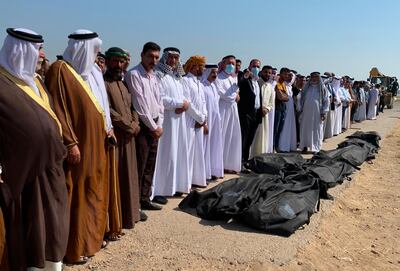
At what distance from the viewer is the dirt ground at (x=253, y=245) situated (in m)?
3.91

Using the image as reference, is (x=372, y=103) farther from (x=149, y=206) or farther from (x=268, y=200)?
(x=149, y=206)

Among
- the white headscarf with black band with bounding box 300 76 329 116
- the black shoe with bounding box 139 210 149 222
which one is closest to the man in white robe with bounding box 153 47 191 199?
the black shoe with bounding box 139 210 149 222

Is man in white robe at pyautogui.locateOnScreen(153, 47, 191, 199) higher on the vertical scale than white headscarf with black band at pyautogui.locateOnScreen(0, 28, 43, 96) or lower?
lower

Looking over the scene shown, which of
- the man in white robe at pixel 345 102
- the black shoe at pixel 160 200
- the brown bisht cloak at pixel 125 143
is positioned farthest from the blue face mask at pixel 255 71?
the man in white robe at pixel 345 102

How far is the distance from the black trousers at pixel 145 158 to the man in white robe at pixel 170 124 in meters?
0.42

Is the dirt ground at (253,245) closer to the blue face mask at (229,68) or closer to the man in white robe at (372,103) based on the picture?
the blue face mask at (229,68)

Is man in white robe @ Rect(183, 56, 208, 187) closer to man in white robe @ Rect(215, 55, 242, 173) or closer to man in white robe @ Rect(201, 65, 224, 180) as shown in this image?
man in white robe @ Rect(201, 65, 224, 180)

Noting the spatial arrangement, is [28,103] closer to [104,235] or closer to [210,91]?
[104,235]

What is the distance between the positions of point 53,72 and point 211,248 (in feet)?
6.73

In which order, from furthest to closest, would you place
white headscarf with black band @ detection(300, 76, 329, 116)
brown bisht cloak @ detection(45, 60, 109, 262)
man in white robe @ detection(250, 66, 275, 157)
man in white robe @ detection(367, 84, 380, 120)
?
man in white robe @ detection(367, 84, 380, 120), white headscarf with black band @ detection(300, 76, 329, 116), man in white robe @ detection(250, 66, 275, 157), brown bisht cloak @ detection(45, 60, 109, 262)

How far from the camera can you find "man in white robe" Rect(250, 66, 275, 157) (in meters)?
8.26

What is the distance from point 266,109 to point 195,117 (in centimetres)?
253

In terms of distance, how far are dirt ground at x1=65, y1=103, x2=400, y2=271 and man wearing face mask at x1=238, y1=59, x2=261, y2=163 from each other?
81.0 inches

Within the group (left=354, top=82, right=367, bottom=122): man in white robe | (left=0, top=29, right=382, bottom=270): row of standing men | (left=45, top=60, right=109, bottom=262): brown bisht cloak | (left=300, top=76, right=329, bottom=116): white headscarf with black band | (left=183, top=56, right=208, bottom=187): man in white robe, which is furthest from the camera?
(left=354, top=82, right=367, bottom=122): man in white robe
